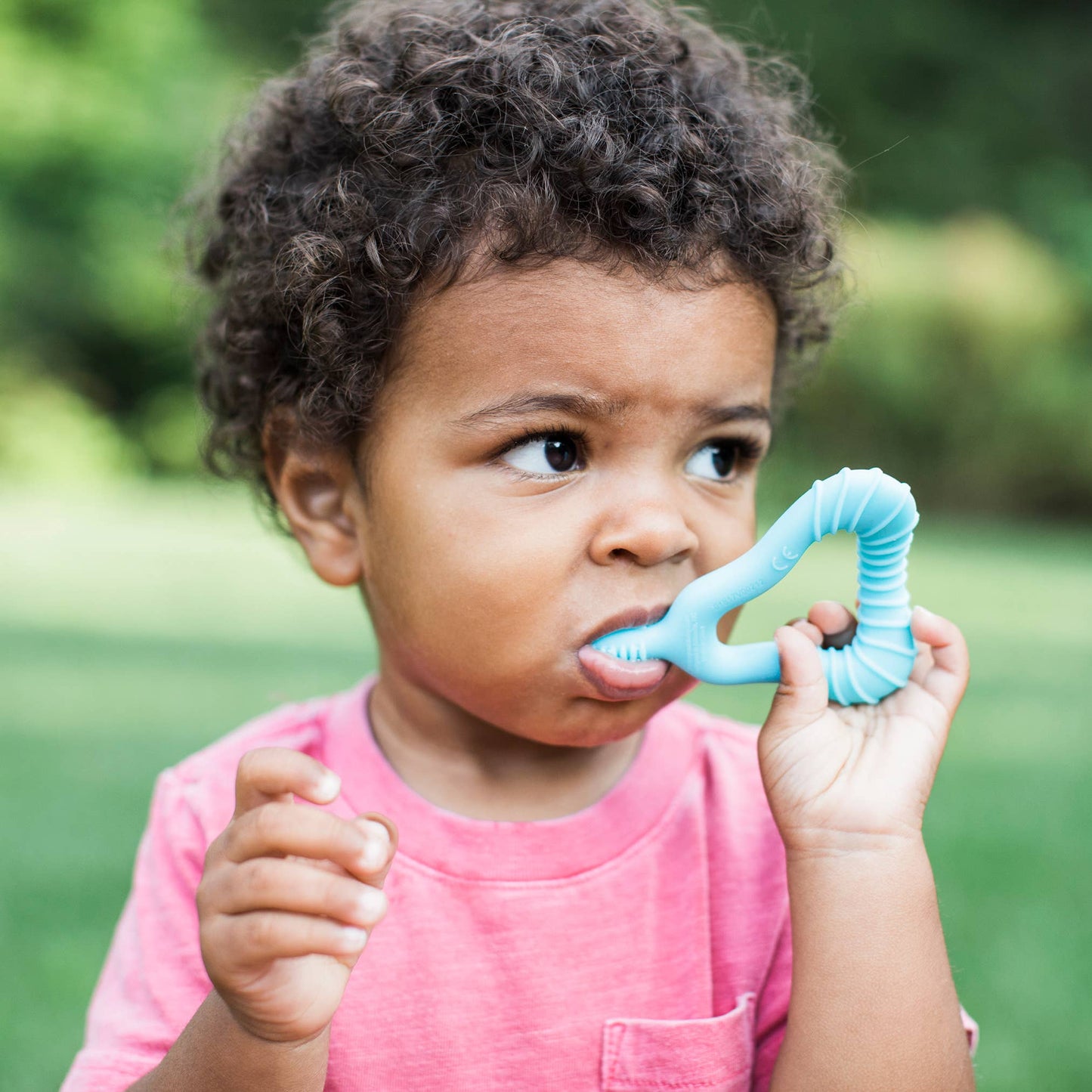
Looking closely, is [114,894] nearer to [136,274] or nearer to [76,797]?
[76,797]

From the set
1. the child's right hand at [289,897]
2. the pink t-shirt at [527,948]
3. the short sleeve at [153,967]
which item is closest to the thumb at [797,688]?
the pink t-shirt at [527,948]

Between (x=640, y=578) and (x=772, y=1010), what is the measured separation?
550mm

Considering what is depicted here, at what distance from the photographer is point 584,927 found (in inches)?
56.4

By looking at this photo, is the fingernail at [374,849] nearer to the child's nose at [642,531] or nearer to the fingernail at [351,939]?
the fingernail at [351,939]

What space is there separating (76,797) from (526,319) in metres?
2.24

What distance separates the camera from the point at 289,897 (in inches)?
40.0

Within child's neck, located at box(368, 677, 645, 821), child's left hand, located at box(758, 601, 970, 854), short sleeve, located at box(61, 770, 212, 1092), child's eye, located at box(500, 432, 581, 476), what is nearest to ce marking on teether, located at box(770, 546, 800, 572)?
child's left hand, located at box(758, 601, 970, 854)

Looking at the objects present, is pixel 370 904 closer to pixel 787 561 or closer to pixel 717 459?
pixel 787 561

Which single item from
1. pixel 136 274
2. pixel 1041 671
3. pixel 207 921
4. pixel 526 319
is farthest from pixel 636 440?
pixel 136 274

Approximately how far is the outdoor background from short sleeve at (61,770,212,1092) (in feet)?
2.06

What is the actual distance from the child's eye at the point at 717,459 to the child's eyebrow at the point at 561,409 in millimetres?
57

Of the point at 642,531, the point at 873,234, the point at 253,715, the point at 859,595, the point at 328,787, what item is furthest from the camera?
the point at 873,234

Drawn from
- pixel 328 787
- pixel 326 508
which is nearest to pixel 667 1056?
pixel 328 787

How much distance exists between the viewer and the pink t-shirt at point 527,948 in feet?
4.50
